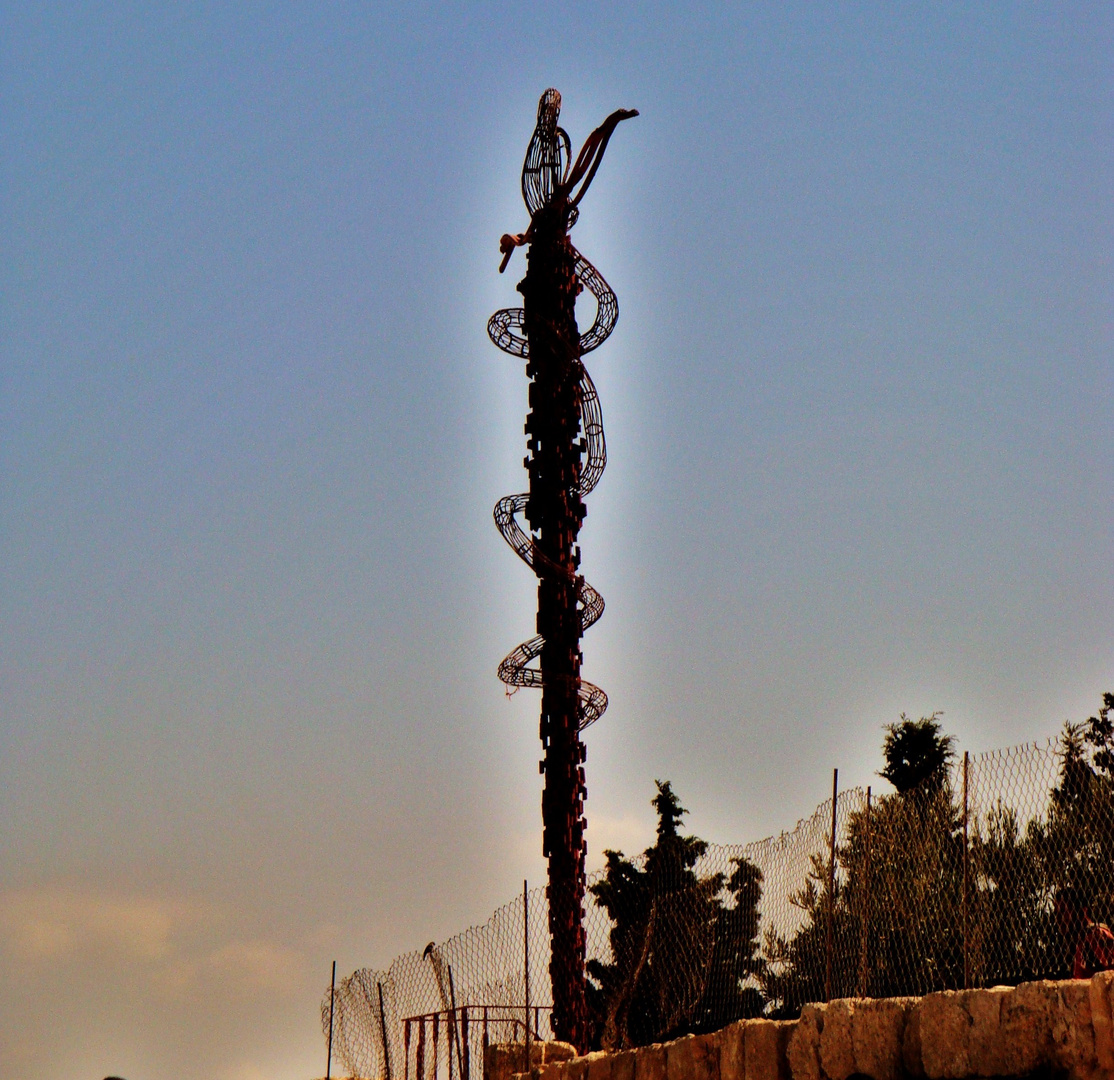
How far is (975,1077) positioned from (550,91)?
1576 centimetres

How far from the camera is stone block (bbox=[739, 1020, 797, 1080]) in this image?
9164 millimetres

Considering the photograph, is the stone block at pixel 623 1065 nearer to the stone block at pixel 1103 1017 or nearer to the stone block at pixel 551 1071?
the stone block at pixel 551 1071

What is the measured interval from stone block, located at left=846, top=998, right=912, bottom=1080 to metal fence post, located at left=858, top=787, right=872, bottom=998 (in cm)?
38

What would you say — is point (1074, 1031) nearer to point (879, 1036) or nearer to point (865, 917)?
point (879, 1036)

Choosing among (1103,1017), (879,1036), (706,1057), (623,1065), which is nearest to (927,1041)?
(879,1036)

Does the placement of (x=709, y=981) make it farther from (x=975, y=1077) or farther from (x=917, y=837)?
(x=975, y=1077)

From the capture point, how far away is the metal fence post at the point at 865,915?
904cm

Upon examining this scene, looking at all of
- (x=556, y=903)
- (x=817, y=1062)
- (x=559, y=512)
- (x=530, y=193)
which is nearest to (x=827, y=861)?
(x=817, y=1062)

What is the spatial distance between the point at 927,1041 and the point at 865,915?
1.35 meters

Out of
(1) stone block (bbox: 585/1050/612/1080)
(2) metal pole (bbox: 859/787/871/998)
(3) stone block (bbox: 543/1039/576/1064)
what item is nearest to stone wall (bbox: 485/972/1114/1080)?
(2) metal pole (bbox: 859/787/871/998)

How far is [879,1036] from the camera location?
8.40 m

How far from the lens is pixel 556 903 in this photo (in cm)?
1639

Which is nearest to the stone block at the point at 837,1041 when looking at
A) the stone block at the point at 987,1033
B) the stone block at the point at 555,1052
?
the stone block at the point at 987,1033

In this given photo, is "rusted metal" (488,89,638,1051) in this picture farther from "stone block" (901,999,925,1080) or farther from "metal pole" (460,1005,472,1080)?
"stone block" (901,999,925,1080)
